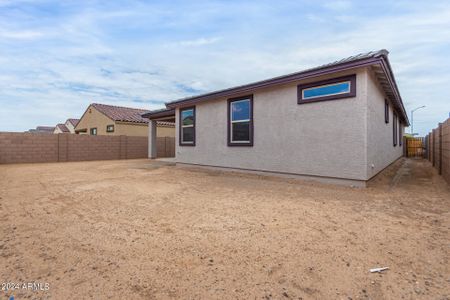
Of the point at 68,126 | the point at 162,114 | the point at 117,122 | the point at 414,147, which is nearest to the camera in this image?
the point at 162,114

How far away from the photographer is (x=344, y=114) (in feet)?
18.7

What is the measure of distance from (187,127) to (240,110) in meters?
3.38

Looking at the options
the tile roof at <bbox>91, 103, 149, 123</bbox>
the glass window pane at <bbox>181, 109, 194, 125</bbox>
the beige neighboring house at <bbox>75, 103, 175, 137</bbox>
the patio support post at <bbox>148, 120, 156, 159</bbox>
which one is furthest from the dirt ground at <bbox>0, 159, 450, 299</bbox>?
the tile roof at <bbox>91, 103, 149, 123</bbox>

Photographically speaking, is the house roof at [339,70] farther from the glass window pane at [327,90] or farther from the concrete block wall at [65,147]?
the concrete block wall at [65,147]

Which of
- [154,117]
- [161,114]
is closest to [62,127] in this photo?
[154,117]

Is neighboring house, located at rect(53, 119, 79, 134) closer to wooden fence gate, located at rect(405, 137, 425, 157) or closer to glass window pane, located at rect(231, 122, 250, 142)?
glass window pane, located at rect(231, 122, 250, 142)

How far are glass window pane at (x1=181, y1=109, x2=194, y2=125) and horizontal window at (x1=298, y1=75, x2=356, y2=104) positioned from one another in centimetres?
535

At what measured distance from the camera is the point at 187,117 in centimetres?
1048

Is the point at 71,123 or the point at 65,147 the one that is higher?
the point at 71,123

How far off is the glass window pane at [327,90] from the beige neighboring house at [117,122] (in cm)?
1645

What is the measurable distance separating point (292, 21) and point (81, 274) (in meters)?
9.78

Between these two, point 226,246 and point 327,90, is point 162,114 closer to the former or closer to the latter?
point 327,90

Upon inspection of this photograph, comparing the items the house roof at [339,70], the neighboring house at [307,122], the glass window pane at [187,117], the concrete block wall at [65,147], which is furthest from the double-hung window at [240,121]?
the concrete block wall at [65,147]

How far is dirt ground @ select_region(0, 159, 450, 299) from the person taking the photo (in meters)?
1.74
